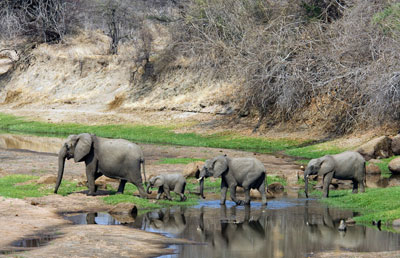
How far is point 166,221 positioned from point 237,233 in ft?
6.85

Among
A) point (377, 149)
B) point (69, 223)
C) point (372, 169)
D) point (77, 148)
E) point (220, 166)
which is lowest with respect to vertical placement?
point (372, 169)

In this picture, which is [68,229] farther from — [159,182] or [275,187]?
[275,187]

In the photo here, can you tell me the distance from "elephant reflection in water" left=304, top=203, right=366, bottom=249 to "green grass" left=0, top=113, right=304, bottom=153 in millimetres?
19649

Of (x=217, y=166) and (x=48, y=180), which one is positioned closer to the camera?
(x=217, y=166)

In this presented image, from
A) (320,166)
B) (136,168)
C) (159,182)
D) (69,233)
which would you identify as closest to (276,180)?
(320,166)

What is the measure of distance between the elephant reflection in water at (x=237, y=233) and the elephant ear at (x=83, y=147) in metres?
3.78

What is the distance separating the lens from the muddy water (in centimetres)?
1288

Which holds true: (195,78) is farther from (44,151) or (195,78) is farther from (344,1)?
(44,151)

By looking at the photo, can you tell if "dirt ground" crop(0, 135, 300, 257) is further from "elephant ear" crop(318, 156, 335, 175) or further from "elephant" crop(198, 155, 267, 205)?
"elephant" crop(198, 155, 267, 205)

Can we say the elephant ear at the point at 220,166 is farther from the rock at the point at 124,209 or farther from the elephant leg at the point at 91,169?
the elephant leg at the point at 91,169

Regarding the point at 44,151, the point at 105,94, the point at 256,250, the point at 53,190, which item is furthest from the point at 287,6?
the point at 256,250

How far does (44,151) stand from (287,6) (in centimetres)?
1679

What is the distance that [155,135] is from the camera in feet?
140

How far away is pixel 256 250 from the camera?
12.9 m
